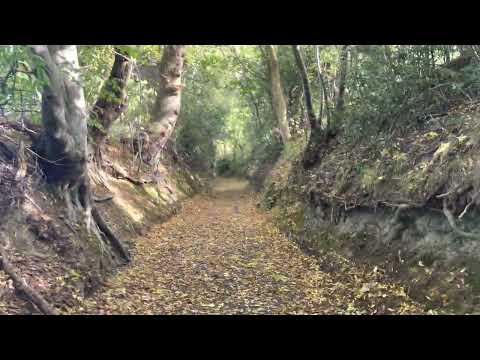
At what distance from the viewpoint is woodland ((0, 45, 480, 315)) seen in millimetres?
6078

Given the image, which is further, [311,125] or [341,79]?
[311,125]

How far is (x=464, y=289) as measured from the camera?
5348 millimetres

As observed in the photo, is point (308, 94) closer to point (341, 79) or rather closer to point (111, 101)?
point (341, 79)

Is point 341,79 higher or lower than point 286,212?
higher

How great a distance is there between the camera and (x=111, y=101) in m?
11.4

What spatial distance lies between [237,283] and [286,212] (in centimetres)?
631

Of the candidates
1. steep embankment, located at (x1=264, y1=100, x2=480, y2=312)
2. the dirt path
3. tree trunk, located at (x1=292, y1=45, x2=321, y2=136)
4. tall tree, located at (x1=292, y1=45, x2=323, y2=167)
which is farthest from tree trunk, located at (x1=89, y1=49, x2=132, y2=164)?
steep embankment, located at (x1=264, y1=100, x2=480, y2=312)

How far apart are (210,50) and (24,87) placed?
59.7 feet

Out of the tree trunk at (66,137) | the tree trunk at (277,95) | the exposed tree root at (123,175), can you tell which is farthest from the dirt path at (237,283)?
the tree trunk at (277,95)

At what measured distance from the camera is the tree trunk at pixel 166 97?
56.1 feet

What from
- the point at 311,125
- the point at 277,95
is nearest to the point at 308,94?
the point at 311,125

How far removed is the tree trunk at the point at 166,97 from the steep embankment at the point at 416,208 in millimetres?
8301

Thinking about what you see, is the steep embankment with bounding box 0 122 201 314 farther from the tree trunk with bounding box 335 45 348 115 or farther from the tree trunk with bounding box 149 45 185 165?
the tree trunk with bounding box 335 45 348 115

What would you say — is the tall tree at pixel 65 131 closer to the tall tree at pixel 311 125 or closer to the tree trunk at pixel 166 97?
the tall tree at pixel 311 125
